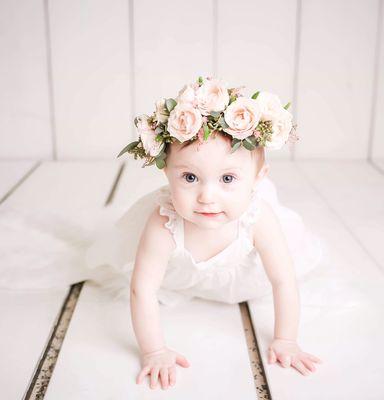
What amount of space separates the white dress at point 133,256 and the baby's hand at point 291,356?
0.18 m

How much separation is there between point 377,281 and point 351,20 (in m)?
1.35

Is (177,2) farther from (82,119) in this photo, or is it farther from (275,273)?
(275,273)

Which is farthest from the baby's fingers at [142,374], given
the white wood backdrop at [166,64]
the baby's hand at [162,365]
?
the white wood backdrop at [166,64]

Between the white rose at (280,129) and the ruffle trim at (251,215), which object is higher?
the white rose at (280,129)

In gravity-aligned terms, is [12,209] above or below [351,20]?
below

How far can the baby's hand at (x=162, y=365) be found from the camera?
999mm

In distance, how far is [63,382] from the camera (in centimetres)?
99

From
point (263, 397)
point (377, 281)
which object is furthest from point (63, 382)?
point (377, 281)

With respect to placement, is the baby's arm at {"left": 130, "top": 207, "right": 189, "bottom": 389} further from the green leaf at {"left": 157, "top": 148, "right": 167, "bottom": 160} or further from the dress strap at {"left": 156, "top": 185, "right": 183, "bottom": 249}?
the green leaf at {"left": 157, "top": 148, "right": 167, "bottom": 160}

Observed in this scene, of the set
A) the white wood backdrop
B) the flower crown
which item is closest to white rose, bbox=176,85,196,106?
the flower crown

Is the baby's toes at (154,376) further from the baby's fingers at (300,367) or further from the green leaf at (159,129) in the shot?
the green leaf at (159,129)

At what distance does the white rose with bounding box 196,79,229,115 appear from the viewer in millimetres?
984

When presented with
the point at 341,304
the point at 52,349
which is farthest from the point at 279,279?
the point at 52,349

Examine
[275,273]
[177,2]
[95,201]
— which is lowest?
[95,201]
